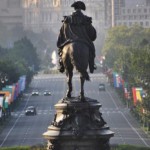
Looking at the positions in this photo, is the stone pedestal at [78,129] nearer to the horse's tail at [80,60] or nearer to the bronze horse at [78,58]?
the bronze horse at [78,58]

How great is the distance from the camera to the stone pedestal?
91.5 ft

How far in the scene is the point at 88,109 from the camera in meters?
28.3

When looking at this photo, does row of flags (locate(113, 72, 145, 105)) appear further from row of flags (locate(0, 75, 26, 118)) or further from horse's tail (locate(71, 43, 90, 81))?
horse's tail (locate(71, 43, 90, 81))

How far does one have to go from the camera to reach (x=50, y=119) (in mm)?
112688

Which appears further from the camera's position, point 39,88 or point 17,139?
point 39,88

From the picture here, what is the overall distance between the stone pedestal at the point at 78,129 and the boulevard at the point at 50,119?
30635mm

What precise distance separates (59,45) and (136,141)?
5130cm

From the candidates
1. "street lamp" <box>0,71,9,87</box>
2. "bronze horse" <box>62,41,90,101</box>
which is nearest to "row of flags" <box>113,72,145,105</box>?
"street lamp" <box>0,71,9,87</box>

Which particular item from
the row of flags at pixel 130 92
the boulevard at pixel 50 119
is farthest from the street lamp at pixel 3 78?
the row of flags at pixel 130 92

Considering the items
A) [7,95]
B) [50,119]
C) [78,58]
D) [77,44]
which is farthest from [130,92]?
[78,58]

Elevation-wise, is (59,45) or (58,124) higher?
(59,45)

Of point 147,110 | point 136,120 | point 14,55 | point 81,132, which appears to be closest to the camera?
point 81,132

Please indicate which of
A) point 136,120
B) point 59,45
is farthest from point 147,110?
point 59,45

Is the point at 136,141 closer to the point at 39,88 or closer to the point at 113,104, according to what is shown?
the point at 113,104
